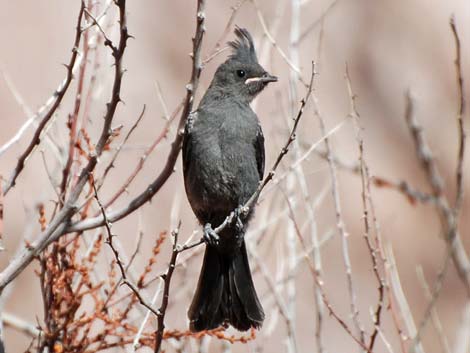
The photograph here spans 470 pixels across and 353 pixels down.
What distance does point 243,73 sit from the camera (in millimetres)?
6227

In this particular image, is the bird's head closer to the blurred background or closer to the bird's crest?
the bird's crest

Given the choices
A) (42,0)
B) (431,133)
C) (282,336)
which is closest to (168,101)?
(42,0)

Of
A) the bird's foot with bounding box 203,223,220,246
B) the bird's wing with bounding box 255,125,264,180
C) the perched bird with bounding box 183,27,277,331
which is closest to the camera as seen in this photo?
the bird's foot with bounding box 203,223,220,246

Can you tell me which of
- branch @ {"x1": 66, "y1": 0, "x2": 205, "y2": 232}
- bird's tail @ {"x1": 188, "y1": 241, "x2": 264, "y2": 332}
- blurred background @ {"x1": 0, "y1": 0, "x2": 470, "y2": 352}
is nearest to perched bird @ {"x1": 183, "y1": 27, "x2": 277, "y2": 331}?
bird's tail @ {"x1": 188, "y1": 241, "x2": 264, "y2": 332}

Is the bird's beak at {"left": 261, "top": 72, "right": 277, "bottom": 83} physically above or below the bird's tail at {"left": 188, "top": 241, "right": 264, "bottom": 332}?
above

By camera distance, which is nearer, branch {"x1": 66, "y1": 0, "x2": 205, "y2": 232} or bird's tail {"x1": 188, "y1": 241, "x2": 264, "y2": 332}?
branch {"x1": 66, "y1": 0, "x2": 205, "y2": 232}

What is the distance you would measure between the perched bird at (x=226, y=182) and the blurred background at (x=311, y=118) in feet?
3.88

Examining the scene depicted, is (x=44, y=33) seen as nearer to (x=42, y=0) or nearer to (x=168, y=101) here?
(x=42, y=0)

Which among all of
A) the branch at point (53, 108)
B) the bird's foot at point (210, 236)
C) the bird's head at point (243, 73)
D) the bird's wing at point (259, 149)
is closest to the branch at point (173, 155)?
the branch at point (53, 108)

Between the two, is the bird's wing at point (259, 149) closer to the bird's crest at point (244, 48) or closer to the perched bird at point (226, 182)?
the perched bird at point (226, 182)

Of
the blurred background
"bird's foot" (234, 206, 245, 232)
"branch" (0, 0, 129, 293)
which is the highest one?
the blurred background

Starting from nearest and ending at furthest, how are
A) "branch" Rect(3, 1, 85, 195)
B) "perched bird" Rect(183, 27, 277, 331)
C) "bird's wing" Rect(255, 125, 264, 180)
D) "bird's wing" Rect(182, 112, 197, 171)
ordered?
"branch" Rect(3, 1, 85, 195), "perched bird" Rect(183, 27, 277, 331), "bird's wing" Rect(182, 112, 197, 171), "bird's wing" Rect(255, 125, 264, 180)

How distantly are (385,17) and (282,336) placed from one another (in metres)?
4.69

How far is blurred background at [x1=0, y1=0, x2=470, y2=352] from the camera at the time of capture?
29.4 ft
